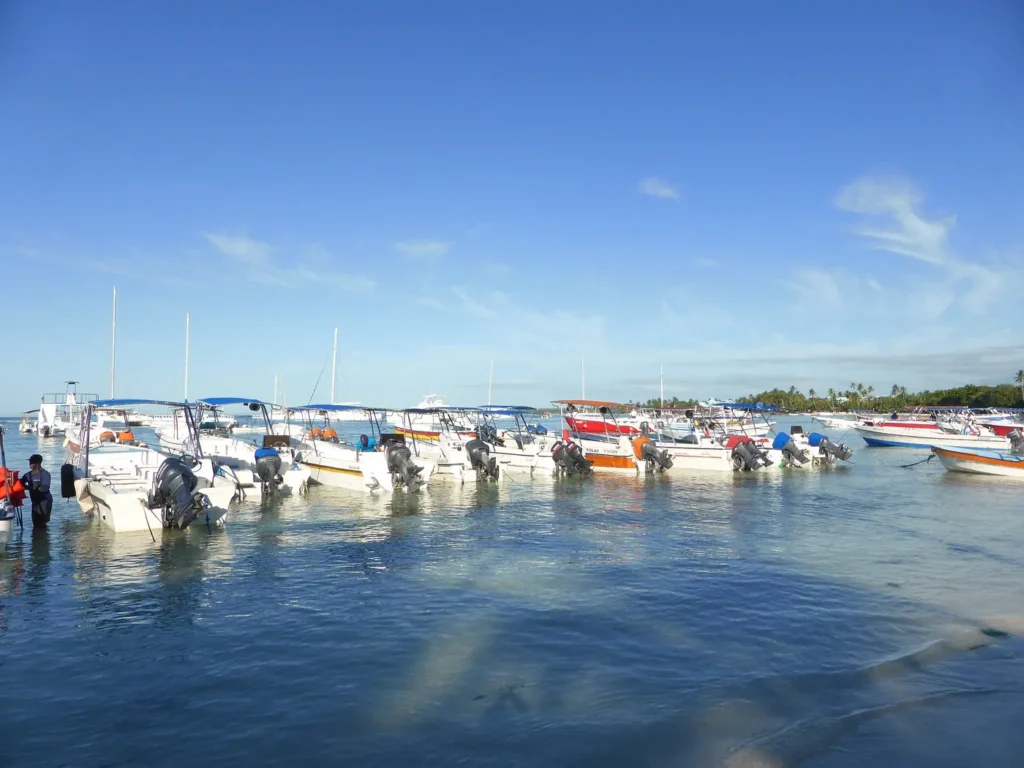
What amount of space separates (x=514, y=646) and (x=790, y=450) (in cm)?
3131

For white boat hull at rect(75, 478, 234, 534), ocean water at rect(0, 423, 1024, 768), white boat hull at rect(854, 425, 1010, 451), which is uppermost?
white boat hull at rect(854, 425, 1010, 451)

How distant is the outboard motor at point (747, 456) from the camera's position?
3556 cm

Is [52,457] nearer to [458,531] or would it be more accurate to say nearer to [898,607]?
[458,531]

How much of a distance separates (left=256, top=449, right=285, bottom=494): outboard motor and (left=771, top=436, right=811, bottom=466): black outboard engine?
25.4 meters

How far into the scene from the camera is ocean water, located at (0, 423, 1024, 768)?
7.42 m

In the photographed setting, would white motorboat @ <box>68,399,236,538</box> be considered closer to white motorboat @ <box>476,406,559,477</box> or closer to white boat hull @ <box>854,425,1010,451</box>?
white motorboat @ <box>476,406,559,477</box>

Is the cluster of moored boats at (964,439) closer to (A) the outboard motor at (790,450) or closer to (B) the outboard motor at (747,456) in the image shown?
(A) the outboard motor at (790,450)

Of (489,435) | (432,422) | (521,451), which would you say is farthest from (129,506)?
(432,422)

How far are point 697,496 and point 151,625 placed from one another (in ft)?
66.6

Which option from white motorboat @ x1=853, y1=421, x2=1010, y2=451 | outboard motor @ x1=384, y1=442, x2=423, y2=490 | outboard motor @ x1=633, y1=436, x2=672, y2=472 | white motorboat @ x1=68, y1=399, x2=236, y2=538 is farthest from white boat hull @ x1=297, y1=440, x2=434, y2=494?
white motorboat @ x1=853, y1=421, x2=1010, y2=451

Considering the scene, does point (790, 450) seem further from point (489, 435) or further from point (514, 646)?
point (514, 646)

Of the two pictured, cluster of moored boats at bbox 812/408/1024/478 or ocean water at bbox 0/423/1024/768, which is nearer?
ocean water at bbox 0/423/1024/768

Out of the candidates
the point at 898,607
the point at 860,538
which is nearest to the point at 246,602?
the point at 898,607

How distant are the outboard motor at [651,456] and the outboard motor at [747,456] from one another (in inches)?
138
